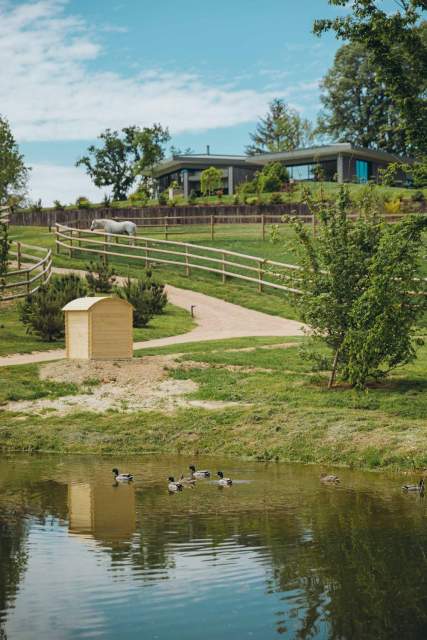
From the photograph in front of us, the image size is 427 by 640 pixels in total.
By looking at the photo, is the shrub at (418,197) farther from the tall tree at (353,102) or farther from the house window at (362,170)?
the tall tree at (353,102)

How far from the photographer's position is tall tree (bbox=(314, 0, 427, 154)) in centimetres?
1795

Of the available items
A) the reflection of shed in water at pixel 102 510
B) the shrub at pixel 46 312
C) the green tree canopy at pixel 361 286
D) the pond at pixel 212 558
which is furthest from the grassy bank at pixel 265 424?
the shrub at pixel 46 312

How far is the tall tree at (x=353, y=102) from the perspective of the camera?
92.6m

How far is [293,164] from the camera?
249 feet

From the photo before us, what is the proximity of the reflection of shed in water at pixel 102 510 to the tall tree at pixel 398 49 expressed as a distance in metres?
8.97

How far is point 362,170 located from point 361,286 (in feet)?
191

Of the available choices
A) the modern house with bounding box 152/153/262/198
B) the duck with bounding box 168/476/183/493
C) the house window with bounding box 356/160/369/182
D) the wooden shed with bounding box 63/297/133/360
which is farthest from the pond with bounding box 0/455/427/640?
the modern house with bounding box 152/153/262/198

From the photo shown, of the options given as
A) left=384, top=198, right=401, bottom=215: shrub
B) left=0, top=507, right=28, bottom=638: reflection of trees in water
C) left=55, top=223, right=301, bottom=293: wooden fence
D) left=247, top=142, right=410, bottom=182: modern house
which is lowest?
left=0, top=507, right=28, bottom=638: reflection of trees in water

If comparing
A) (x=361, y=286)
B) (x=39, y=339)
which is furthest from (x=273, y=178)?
(x=361, y=286)

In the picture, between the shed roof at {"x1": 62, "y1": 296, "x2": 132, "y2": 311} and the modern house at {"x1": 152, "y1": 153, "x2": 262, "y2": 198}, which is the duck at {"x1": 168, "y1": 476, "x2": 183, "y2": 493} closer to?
the shed roof at {"x1": 62, "y1": 296, "x2": 132, "y2": 311}

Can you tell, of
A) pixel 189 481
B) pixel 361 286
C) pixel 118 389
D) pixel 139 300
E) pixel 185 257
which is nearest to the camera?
pixel 189 481

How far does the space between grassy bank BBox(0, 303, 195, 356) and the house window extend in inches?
1751

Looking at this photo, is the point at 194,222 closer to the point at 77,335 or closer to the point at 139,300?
the point at 139,300

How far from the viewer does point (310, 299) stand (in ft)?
65.0
